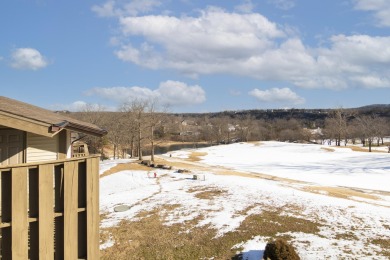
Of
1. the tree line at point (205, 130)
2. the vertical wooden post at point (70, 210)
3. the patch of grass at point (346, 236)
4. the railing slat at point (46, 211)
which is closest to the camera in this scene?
the railing slat at point (46, 211)

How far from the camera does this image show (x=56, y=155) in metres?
12.1

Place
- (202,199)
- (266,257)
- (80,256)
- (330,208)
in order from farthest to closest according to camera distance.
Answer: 1. (202,199)
2. (330,208)
3. (266,257)
4. (80,256)

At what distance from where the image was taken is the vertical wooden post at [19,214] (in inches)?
203

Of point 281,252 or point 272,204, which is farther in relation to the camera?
point 272,204

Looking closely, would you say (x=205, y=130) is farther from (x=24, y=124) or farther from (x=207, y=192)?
(x=24, y=124)

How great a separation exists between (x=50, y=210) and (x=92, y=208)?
756mm

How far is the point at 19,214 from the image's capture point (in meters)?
5.21

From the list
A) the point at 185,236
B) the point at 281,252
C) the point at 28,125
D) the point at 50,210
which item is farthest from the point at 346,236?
the point at 28,125

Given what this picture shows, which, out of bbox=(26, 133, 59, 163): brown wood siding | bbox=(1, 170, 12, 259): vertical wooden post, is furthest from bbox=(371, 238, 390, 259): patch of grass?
bbox=(26, 133, 59, 163): brown wood siding

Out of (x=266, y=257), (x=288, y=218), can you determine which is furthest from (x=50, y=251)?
(x=288, y=218)

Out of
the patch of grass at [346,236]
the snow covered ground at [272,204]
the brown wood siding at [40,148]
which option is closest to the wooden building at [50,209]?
the brown wood siding at [40,148]

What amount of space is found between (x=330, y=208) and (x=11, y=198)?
14.5 metres

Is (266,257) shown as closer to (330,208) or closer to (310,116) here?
(330,208)

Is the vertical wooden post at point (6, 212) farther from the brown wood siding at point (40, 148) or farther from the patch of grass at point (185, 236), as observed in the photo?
the patch of grass at point (185, 236)
